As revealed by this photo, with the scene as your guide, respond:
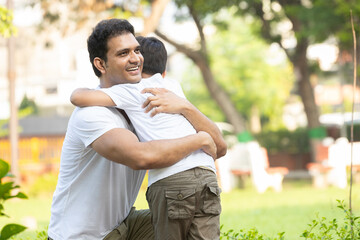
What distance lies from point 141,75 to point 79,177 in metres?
0.65

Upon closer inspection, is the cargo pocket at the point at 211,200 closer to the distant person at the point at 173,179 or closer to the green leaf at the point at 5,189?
the distant person at the point at 173,179

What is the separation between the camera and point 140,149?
299cm

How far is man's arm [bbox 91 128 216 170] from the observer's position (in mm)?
2994

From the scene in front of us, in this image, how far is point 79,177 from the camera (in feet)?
11.1

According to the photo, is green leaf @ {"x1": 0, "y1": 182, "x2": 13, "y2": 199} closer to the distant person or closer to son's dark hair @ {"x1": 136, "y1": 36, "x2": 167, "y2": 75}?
the distant person

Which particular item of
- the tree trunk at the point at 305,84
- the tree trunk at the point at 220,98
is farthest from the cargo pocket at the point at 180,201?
the tree trunk at the point at 305,84

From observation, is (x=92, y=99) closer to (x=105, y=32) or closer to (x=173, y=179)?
(x=105, y=32)

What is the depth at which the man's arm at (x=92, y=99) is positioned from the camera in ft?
10.5

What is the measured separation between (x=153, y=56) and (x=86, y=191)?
82cm

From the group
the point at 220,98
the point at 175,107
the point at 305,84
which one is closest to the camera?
the point at 175,107

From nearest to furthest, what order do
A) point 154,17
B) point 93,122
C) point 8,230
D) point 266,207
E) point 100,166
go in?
point 8,230 → point 93,122 → point 100,166 → point 266,207 → point 154,17

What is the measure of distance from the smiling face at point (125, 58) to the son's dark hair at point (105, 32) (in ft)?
0.07

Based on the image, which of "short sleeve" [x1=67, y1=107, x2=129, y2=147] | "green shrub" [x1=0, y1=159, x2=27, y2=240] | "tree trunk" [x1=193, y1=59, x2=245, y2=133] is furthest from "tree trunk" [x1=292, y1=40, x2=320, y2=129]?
"green shrub" [x1=0, y1=159, x2=27, y2=240]

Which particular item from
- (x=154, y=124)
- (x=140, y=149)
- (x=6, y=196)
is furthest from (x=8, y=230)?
(x=154, y=124)
